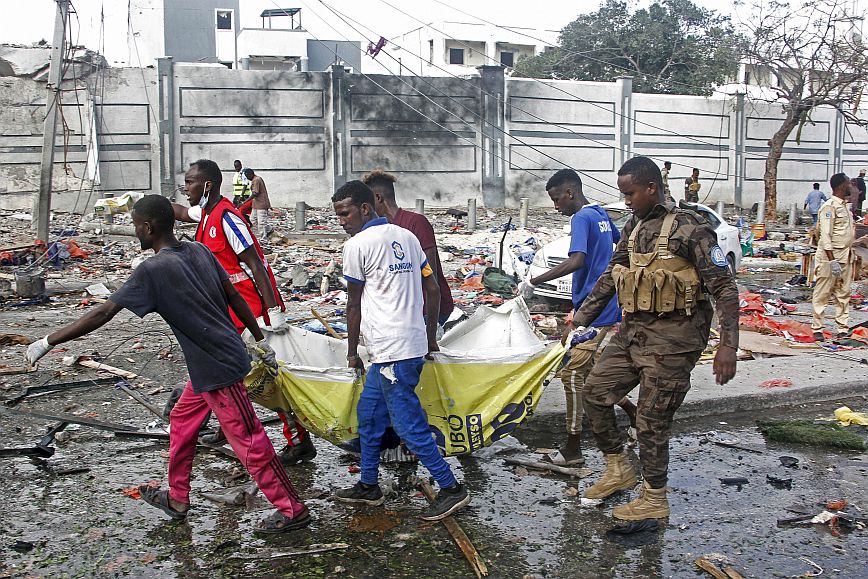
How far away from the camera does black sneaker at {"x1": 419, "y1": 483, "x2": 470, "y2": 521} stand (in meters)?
4.23

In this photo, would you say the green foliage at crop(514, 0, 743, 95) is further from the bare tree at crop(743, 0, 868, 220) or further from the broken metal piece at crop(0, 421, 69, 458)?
the broken metal piece at crop(0, 421, 69, 458)

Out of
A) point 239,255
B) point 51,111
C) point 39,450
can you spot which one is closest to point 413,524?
point 239,255

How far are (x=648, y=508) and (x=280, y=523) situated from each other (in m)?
1.85

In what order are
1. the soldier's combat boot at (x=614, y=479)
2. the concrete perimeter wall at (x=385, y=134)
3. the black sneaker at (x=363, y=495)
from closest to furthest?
the black sneaker at (x=363, y=495) < the soldier's combat boot at (x=614, y=479) < the concrete perimeter wall at (x=385, y=134)

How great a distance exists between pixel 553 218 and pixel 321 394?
71.6 feet

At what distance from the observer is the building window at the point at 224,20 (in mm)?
44375

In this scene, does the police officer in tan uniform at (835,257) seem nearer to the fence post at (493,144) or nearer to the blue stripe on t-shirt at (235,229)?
the blue stripe on t-shirt at (235,229)

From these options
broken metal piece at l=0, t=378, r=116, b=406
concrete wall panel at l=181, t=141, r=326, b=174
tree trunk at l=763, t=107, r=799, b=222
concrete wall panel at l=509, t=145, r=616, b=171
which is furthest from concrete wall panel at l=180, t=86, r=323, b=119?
A: broken metal piece at l=0, t=378, r=116, b=406

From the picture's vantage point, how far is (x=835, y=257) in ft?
31.6

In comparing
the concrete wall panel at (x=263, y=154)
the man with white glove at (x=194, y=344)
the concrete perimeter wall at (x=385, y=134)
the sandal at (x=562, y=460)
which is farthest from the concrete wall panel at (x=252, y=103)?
the man with white glove at (x=194, y=344)

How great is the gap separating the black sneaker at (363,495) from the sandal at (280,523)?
0.34 m

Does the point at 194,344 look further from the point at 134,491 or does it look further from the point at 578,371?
the point at 578,371

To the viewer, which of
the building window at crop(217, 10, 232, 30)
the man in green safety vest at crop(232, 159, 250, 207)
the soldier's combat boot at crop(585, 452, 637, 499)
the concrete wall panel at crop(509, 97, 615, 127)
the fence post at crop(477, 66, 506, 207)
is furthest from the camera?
the building window at crop(217, 10, 232, 30)

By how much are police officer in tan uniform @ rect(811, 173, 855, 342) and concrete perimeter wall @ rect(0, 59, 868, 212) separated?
1748 cm
